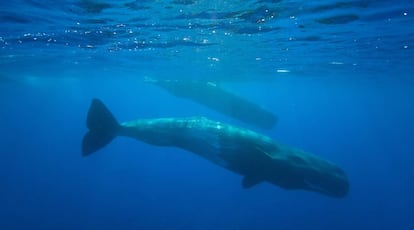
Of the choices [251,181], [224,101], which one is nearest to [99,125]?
[251,181]

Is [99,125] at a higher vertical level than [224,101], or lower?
higher

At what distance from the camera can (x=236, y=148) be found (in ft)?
38.3

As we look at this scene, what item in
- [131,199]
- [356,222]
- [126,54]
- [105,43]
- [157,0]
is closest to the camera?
[157,0]

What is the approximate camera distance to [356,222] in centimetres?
2984

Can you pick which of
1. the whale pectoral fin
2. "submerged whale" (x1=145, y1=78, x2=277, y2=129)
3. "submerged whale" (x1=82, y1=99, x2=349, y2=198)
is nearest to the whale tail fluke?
"submerged whale" (x1=82, y1=99, x2=349, y2=198)

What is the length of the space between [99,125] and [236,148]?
5.32m

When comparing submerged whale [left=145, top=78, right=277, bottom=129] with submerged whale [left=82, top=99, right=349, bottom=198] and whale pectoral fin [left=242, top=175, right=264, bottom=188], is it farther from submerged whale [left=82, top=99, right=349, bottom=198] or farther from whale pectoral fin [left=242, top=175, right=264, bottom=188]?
whale pectoral fin [left=242, top=175, right=264, bottom=188]

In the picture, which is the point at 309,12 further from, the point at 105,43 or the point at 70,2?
the point at 105,43

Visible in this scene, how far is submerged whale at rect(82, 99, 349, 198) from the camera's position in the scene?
10.9 m

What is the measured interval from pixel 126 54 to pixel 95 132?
502 inches

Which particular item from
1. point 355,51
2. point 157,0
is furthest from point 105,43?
point 355,51

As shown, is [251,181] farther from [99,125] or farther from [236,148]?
[99,125]

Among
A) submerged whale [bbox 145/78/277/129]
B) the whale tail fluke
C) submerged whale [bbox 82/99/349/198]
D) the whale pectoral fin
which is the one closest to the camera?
submerged whale [bbox 82/99/349/198]

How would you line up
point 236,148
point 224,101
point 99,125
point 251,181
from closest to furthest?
point 251,181 → point 236,148 → point 99,125 → point 224,101
